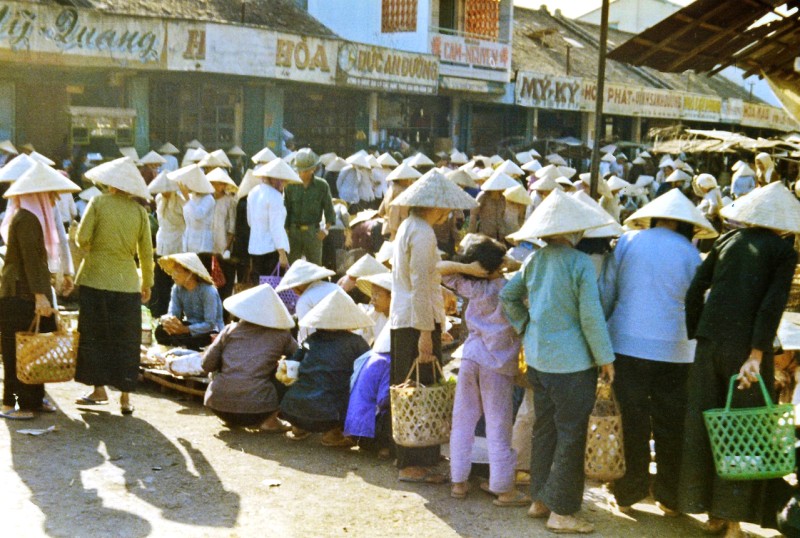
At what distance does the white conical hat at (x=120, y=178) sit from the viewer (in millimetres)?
6691

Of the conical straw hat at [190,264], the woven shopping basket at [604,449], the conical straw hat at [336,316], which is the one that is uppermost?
the conical straw hat at [190,264]

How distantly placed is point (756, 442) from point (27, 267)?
4449mm

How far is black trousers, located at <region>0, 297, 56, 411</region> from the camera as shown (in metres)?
6.57

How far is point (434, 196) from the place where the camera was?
5.64 metres

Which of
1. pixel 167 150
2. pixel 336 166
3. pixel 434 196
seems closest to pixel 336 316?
pixel 434 196

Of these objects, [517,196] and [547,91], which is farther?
[547,91]

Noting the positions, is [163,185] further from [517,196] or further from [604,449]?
[604,449]

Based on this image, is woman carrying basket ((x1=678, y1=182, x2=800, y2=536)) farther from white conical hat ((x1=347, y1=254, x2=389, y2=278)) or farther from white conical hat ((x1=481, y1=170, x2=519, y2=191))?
white conical hat ((x1=481, y1=170, x2=519, y2=191))

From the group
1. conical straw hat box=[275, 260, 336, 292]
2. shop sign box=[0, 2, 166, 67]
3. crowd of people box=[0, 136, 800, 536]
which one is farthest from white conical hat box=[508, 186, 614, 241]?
shop sign box=[0, 2, 166, 67]

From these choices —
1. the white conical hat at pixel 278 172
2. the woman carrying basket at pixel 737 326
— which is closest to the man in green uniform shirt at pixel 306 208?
the white conical hat at pixel 278 172

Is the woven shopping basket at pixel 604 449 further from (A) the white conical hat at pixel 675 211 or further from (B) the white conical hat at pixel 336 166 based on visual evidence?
(B) the white conical hat at pixel 336 166

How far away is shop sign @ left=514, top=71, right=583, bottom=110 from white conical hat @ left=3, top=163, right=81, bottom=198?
2262 centimetres

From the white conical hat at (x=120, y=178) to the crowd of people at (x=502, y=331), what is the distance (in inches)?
0.6

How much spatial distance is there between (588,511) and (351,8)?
2279 cm
